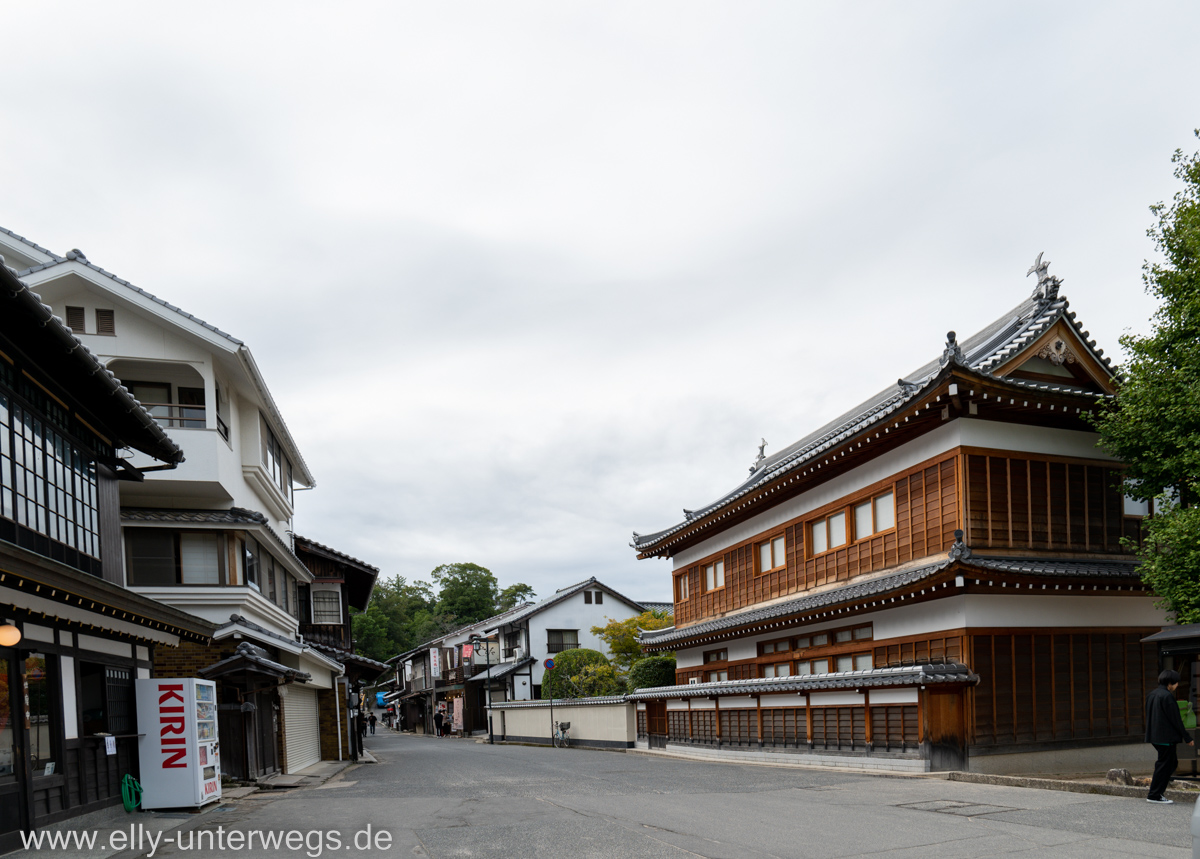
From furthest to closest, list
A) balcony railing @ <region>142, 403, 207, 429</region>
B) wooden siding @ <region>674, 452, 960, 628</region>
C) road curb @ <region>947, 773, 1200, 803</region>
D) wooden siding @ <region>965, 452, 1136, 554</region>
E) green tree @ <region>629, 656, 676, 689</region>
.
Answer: green tree @ <region>629, 656, 676, 689</region>, balcony railing @ <region>142, 403, 207, 429</region>, wooden siding @ <region>674, 452, 960, 628</region>, wooden siding @ <region>965, 452, 1136, 554</region>, road curb @ <region>947, 773, 1200, 803</region>

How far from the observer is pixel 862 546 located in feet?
68.3

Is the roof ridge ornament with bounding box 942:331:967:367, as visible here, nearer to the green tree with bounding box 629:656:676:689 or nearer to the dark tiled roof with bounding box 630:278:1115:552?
the dark tiled roof with bounding box 630:278:1115:552

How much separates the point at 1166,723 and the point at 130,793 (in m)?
15.0

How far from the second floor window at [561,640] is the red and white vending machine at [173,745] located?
140 ft

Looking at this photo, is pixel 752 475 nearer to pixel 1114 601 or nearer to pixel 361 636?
pixel 1114 601

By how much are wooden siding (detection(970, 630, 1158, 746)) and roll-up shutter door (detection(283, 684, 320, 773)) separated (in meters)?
17.3

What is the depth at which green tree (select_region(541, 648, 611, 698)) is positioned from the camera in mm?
45312

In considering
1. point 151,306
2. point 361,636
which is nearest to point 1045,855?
point 151,306

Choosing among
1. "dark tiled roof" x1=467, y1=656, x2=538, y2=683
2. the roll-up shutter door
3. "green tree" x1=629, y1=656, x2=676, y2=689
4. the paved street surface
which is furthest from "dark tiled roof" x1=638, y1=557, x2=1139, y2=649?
"dark tiled roof" x1=467, y1=656, x2=538, y2=683

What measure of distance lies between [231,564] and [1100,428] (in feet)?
64.4

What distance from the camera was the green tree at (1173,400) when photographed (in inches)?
553

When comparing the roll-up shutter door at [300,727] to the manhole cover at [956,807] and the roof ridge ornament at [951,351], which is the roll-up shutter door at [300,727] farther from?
the roof ridge ornament at [951,351]

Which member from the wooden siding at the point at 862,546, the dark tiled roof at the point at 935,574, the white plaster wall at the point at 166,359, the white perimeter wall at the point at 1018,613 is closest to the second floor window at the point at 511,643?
the wooden siding at the point at 862,546

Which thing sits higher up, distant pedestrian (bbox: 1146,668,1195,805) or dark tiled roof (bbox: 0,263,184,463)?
dark tiled roof (bbox: 0,263,184,463)
